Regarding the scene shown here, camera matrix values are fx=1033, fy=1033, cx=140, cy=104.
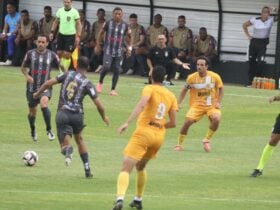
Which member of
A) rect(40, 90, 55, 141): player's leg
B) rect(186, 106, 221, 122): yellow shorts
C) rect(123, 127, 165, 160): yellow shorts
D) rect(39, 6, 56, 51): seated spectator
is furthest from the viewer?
rect(39, 6, 56, 51): seated spectator

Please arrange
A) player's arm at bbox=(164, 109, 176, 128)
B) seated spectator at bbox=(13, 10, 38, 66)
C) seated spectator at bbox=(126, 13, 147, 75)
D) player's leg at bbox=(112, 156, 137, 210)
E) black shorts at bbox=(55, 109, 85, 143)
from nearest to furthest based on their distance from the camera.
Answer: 1. player's leg at bbox=(112, 156, 137, 210)
2. player's arm at bbox=(164, 109, 176, 128)
3. black shorts at bbox=(55, 109, 85, 143)
4. seated spectator at bbox=(126, 13, 147, 75)
5. seated spectator at bbox=(13, 10, 38, 66)

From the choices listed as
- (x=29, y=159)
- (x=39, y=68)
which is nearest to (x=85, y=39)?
(x=39, y=68)

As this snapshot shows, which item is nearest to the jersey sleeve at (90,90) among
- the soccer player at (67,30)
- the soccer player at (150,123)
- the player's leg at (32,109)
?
the soccer player at (150,123)

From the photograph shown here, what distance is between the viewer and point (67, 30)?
30.4 metres

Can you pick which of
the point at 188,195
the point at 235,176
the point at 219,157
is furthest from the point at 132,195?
the point at 219,157

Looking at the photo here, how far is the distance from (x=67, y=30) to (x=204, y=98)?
9.28 meters

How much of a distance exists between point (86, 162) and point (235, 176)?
2893mm

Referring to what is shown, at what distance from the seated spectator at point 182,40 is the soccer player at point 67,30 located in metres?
5.89

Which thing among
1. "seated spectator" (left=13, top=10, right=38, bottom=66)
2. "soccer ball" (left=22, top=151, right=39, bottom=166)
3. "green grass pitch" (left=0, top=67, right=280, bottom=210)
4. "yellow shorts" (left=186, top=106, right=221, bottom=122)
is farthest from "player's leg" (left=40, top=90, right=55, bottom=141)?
"seated spectator" (left=13, top=10, right=38, bottom=66)

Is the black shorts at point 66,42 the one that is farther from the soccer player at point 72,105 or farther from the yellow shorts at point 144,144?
the yellow shorts at point 144,144

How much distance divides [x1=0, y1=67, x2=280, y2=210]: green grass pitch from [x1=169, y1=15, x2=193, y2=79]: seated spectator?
5.91 metres

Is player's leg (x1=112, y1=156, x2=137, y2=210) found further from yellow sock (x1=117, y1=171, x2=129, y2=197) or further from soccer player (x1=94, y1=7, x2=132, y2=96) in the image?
soccer player (x1=94, y1=7, x2=132, y2=96)

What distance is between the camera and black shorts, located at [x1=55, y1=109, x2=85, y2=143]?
17109 millimetres

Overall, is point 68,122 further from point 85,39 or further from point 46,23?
point 46,23
